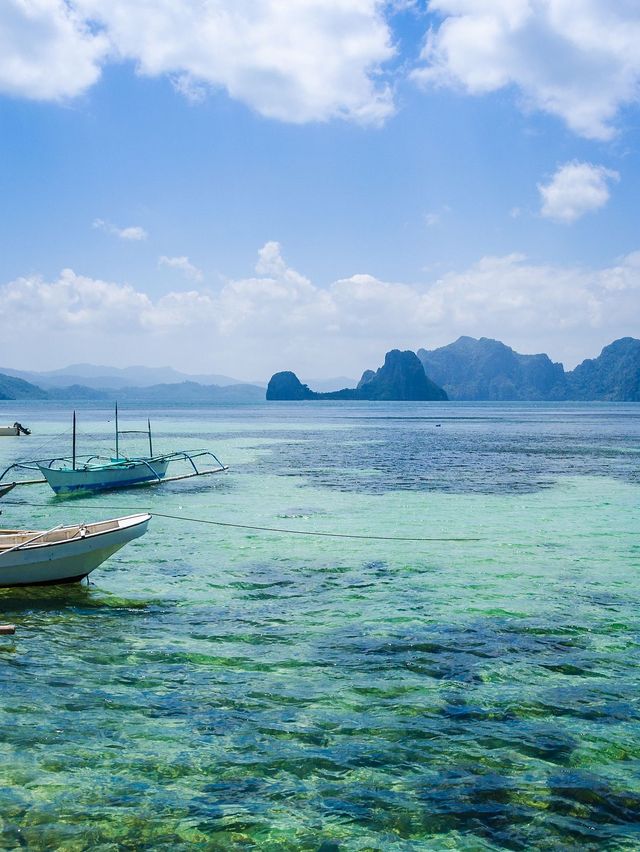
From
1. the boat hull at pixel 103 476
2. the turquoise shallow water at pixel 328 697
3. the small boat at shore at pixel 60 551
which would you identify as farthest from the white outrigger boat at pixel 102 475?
the small boat at shore at pixel 60 551

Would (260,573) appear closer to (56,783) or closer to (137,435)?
(56,783)

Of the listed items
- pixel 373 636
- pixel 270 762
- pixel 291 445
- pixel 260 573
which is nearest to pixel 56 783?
pixel 270 762

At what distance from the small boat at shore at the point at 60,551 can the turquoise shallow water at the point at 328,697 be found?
608 millimetres

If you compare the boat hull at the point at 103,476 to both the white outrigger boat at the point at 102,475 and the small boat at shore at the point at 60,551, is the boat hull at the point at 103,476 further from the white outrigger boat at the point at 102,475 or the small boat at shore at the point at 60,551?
the small boat at shore at the point at 60,551

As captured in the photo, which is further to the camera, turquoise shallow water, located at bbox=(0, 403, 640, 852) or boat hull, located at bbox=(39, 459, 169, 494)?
boat hull, located at bbox=(39, 459, 169, 494)

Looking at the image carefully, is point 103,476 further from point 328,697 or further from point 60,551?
point 328,697

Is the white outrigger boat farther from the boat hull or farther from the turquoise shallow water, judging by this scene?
the turquoise shallow water

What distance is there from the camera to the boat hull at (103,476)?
38.5 m

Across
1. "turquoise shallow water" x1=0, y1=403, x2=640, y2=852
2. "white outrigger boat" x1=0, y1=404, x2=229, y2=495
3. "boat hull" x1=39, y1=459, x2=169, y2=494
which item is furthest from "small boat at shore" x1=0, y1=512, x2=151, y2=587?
"boat hull" x1=39, y1=459, x2=169, y2=494

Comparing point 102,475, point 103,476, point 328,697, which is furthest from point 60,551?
point 103,476

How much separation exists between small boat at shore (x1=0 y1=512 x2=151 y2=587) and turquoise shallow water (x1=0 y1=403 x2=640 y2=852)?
0.61 metres

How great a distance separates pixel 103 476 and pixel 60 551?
79.2 feet

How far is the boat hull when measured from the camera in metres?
38.5

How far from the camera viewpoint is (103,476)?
133 feet
